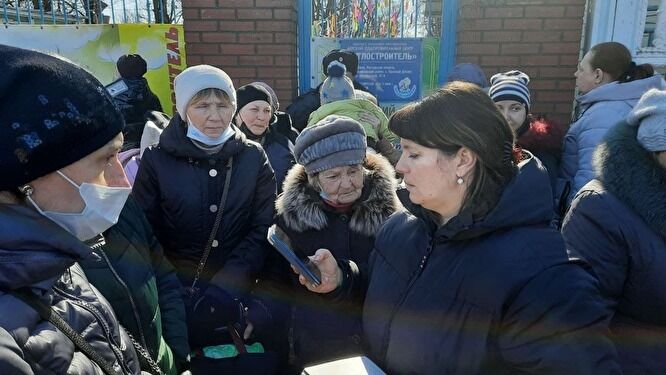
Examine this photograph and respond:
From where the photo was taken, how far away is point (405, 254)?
1456 mm

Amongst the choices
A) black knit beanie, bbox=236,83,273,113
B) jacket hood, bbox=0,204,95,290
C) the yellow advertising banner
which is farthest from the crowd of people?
the yellow advertising banner

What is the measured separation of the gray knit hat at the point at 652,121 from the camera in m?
1.64

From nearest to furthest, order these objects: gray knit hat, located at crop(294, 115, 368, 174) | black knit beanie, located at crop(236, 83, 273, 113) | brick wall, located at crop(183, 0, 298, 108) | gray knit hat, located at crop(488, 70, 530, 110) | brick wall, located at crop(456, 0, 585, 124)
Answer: gray knit hat, located at crop(294, 115, 368, 174) → gray knit hat, located at crop(488, 70, 530, 110) → black knit beanie, located at crop(236, 83, 273, 113) → brick wall, located at crop(456, 0, 585, 124) → brick wall, located at crop(183, 0, 298, 108)

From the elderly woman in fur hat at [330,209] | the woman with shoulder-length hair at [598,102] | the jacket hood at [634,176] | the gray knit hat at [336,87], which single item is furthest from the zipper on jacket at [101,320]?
the gray knit hat at [336,87]

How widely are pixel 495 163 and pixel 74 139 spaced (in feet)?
3.42

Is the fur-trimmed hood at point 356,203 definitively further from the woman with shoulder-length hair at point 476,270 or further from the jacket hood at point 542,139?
the jacket hood at point 542,139

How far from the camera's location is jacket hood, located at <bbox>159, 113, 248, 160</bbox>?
2.33 meters

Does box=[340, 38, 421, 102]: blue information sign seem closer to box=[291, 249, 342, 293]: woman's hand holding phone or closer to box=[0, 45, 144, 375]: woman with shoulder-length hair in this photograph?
box=[291, 249, 342, 293]: woman's hand holding phone

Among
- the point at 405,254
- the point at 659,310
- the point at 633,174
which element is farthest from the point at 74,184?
the point at 659,310

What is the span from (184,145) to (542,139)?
2.25 metres

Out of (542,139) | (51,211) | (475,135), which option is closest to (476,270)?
(475,135)

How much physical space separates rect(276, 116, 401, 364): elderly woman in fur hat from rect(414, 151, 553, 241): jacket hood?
81 cm

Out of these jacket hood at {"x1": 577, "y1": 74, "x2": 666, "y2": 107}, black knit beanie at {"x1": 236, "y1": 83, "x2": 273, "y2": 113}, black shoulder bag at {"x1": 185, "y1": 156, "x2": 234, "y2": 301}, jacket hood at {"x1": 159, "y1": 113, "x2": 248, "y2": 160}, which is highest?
jacket hood at {"x1": 577, "y1": 74, "x2": 666, "y2": 107}

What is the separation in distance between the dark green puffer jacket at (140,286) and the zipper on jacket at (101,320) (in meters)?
0.20
